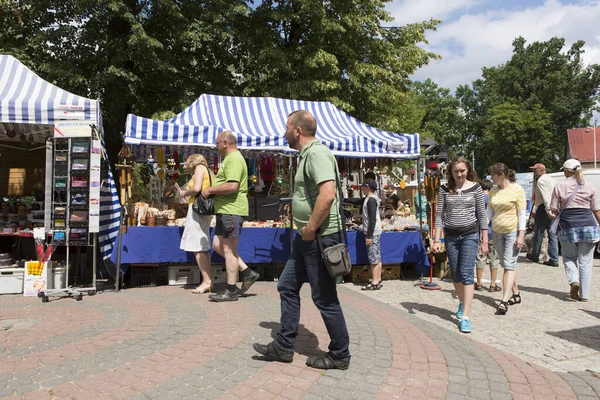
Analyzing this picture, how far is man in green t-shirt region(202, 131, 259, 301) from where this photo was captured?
547cm

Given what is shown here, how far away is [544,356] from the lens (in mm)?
4207

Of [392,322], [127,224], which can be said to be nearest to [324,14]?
[127,224]

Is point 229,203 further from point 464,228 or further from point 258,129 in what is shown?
point 258,129

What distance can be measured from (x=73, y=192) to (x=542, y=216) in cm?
903

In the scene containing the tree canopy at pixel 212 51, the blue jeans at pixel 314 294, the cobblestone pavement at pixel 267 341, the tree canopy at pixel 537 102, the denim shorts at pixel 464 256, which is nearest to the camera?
the cobblestone pavement at pixel 267 341

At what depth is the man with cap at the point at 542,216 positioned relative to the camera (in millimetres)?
9344

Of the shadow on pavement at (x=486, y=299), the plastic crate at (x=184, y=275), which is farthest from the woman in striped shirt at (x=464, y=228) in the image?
the plastic crate at (x=184, y=275)

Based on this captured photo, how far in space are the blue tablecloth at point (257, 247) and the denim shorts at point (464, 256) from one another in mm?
2868

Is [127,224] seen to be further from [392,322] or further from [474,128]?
[474,128]

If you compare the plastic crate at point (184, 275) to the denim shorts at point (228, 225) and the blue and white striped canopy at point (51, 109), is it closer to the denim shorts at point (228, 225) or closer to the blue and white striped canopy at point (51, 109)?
the blue and white striped canopy at point (51, 109)

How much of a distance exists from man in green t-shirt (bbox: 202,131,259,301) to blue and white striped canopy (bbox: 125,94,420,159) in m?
2.14

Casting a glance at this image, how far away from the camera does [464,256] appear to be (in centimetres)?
482

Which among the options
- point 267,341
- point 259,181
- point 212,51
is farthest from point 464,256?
point 212,51

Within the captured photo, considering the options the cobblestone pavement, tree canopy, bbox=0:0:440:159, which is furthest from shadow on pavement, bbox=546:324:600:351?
tree canopy, bbox=0:0:440:159
